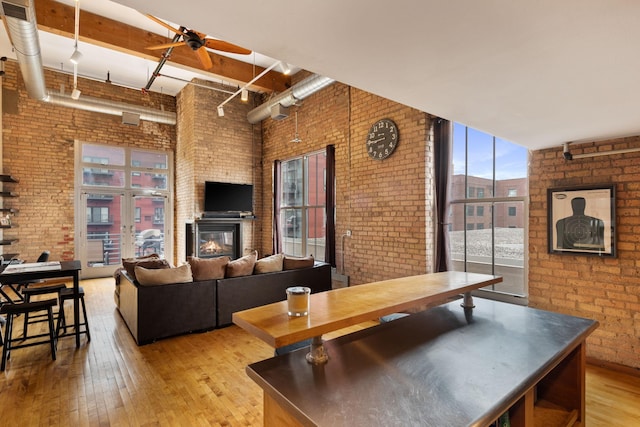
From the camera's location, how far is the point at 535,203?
11.0 ft

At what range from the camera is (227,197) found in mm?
7117

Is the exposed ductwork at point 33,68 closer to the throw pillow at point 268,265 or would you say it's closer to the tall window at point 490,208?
the throw pillow at point 268,265

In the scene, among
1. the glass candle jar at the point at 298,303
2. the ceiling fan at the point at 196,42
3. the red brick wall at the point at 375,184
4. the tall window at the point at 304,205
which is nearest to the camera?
the glass candle jar at the point at 298,303

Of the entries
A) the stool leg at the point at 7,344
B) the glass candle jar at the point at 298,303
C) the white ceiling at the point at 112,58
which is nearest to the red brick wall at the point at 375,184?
the white ceiling at the point at 112,58

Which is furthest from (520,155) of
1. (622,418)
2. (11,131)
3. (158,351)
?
(11,131)

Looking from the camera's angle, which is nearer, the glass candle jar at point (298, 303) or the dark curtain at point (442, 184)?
the glass candle jar at point (298, 303)

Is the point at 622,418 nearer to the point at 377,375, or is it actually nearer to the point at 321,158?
the point at 377,375

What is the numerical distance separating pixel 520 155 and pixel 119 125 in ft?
26.2

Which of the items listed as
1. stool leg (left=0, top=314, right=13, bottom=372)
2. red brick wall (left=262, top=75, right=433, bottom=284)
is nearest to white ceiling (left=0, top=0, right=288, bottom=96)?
red brick wall (left=262, top=75, right=433, bottom=284)

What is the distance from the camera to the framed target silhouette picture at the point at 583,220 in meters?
2.88

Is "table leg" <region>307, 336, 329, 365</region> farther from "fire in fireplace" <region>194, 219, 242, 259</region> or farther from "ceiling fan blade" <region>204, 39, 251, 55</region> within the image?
"fire in fireplace" <region>194, 219, 242, 259</region>

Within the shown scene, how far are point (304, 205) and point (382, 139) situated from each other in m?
2.44

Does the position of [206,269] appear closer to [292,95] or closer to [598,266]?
[292,95]

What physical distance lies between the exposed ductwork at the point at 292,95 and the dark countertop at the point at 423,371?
380 cm
